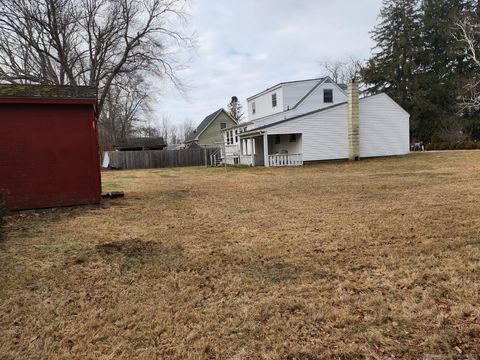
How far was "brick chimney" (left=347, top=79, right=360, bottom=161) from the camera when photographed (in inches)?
846

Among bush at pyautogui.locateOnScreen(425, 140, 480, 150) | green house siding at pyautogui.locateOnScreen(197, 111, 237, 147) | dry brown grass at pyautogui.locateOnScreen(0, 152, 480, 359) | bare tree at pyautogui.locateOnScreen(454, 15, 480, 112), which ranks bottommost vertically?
dry brown grass at pyautogui.locateOnScreen(0, 152, 480, 359)

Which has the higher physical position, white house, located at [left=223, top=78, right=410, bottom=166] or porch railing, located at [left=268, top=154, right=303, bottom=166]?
white house, located at [left=223, top=78, right=410, bottom=166]

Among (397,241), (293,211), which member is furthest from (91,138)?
(397,241)

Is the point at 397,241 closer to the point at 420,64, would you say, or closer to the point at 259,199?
the point at 259,199

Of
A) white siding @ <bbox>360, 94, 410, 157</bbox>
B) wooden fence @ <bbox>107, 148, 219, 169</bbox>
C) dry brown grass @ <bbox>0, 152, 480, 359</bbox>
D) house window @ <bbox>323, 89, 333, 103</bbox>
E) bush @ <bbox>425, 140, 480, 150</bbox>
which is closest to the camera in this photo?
dry brown grass @ <bbox>0, 152, 480, 359</bbox>

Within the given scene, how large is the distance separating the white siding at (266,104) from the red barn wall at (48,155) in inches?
787

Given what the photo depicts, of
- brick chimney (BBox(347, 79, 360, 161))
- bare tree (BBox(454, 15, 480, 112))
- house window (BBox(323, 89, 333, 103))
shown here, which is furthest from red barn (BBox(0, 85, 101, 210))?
bare tree (BBox(454, 15, 480, 112))

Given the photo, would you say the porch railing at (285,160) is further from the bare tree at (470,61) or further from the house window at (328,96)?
the bare tree at (470,61)

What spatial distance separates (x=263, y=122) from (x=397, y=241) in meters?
23.2

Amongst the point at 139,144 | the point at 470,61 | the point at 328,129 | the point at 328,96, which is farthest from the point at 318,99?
the point at 470,61

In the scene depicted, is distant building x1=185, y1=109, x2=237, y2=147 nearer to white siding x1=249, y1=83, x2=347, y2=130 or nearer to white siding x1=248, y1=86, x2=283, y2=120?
white siding x1=248, y1=86, x2=283, y2=120

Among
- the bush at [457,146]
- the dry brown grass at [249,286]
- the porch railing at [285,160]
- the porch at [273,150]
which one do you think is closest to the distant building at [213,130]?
the porch at [273,150]

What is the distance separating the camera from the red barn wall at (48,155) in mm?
8102

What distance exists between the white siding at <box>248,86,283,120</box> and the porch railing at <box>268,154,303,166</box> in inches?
260
